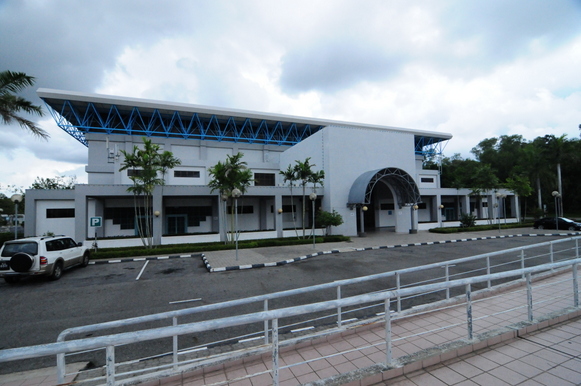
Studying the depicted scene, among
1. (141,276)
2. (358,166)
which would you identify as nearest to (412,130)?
(358,166)

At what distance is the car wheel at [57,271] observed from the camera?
9664 mm

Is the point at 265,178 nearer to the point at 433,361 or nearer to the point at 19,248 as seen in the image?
the point at 19,248

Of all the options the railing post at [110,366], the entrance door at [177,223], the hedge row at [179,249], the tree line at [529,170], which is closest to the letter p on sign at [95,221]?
the hedge row at [179,249]

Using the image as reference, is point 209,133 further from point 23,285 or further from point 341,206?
point 23,285

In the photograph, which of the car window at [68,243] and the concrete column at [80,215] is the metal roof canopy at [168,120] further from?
the car window at [68,243]

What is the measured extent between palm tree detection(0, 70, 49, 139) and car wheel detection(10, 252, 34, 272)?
5.95 m

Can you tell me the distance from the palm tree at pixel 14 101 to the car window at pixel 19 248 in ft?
17.6

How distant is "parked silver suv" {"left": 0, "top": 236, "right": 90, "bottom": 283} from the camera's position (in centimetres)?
889

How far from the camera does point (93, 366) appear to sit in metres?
4.15

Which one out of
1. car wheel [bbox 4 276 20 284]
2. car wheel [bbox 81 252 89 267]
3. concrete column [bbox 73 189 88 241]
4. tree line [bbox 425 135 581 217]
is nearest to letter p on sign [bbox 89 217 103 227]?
car wheel [bbox 81 252 89 267]

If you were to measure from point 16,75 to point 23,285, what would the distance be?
848cm

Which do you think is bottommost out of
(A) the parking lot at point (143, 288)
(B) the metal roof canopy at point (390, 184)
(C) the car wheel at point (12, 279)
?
(A) the parking lot at point (143, 288)

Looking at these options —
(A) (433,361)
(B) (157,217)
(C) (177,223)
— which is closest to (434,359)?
(A) (433,361)

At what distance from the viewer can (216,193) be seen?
20219mm
